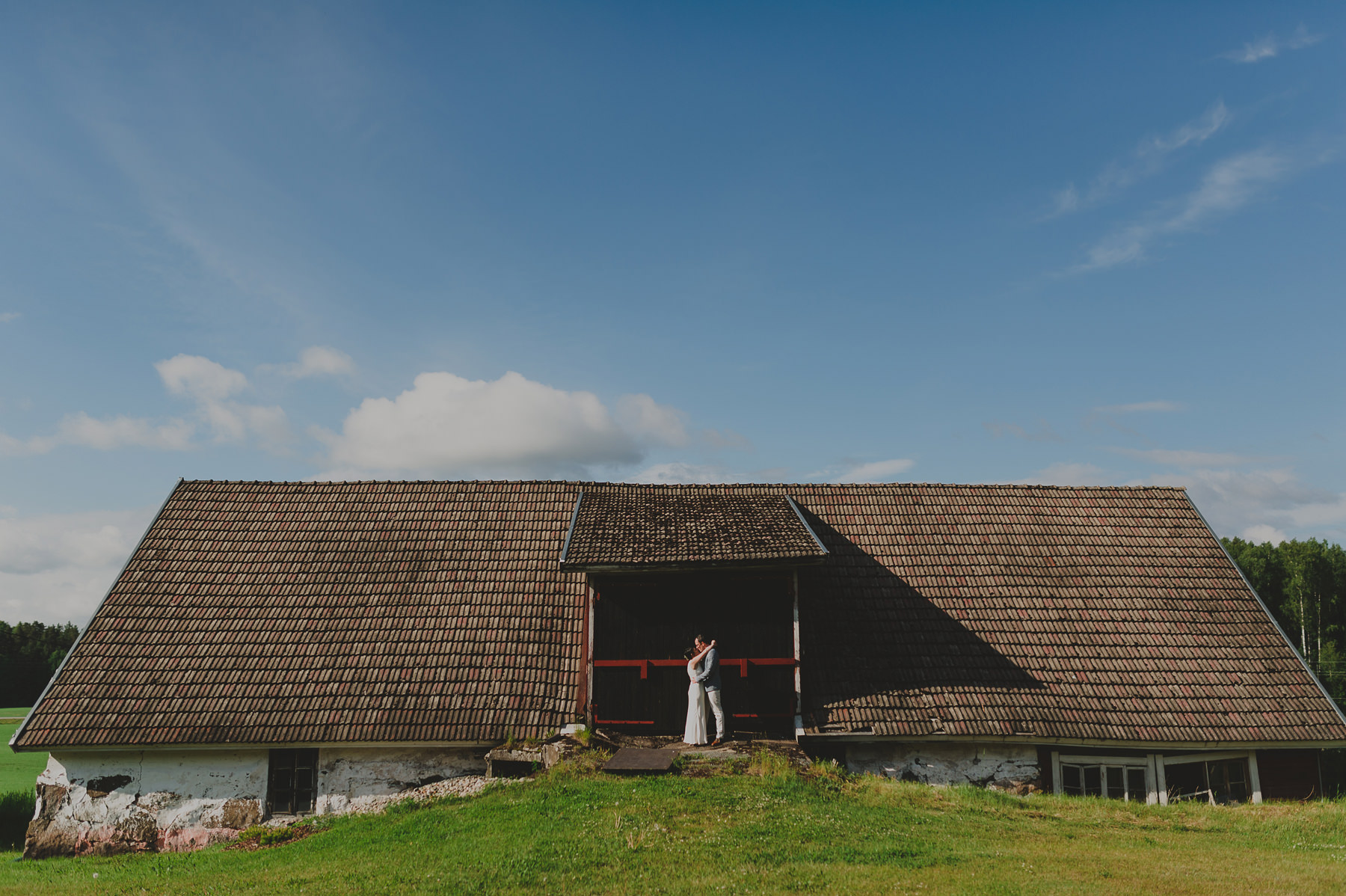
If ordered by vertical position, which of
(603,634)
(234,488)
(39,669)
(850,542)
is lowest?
(39,669)

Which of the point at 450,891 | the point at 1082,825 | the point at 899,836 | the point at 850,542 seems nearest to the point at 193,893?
the point at 450,891

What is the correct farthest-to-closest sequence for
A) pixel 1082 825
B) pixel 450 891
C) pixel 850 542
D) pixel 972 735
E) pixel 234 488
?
pixel 234 488 < pixel 850 542 < pixel 972 735 < pixel 1082 825 < pixel 450 891

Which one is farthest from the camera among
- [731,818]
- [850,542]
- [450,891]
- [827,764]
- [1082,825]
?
[850,542]

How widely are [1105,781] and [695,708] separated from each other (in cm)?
740

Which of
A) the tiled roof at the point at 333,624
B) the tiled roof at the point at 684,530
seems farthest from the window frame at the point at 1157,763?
the tiled roof at the point at 333,624

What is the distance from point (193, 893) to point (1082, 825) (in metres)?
11.1

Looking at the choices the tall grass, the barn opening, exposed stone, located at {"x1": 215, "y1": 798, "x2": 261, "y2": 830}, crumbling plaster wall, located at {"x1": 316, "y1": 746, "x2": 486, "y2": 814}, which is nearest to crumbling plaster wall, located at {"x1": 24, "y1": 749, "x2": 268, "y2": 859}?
exposed stone, located at {"x1": 215, "y1": 798, "x2": 261, "y2": 830}

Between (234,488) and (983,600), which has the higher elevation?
(234,488)

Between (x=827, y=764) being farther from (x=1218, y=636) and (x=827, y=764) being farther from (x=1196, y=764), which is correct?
(x=1218, y=636)

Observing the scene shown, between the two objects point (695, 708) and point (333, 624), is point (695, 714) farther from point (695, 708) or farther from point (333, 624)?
point (333, 624)

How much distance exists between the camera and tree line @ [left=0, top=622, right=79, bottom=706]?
52.3m

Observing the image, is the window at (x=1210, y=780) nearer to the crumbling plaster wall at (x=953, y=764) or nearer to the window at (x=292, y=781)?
the crumbling plaster wall at (x=953, y=764)

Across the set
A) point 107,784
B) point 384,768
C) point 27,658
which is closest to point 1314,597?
point 384,768

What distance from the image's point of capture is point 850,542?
55.7ft
